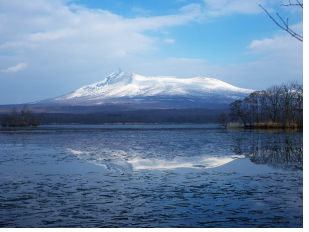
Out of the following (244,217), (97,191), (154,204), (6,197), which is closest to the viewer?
(244,217)

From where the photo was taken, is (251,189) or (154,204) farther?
(251,189)

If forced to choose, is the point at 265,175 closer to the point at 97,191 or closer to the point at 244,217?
the point at 244,217

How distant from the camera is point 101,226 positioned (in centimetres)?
612

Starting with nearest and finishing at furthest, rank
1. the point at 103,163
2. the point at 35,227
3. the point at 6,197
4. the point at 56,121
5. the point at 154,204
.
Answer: the point at 35,227, the point at 154,204, the point at 6,197, the point at 103,163, the point at 56,121

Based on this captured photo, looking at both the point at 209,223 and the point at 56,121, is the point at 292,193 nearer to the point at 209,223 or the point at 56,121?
the point at 209,223

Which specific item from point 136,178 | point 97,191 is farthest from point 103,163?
point 97,191

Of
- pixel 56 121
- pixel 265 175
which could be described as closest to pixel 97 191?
pixel 265 175

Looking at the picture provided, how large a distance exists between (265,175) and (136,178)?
4.90 meters

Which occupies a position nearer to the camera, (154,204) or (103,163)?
(154,204)

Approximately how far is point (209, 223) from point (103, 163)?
9296 mm
